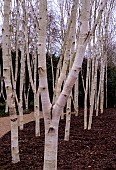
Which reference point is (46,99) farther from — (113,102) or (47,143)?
(113,102)

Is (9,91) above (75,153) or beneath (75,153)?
above

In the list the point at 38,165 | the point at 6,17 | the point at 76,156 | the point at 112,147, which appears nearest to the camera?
the point at 6,17

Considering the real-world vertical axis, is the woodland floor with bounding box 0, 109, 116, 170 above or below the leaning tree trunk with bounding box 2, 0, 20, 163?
below

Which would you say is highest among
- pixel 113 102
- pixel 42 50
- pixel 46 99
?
pixel 42 50

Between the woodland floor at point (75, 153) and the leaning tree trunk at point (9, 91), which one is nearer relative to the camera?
the leaning tree trunk at point (9, 91)

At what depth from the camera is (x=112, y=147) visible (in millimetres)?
4758

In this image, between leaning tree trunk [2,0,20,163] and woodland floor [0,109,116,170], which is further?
woodland floor [0,109,116,170]

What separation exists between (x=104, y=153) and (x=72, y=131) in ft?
6.92

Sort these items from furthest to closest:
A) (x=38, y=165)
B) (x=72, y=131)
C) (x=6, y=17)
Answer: (x=72, y=131) → (x=38, y=165) → (x=6, y=17)

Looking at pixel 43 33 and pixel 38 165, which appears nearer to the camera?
pixel 43 33

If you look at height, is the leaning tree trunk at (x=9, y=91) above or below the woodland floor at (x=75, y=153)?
above

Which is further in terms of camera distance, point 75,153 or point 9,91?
point 75,153

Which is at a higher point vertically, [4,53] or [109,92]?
[4,53]

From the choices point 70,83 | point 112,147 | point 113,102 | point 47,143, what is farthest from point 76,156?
point 113,102
